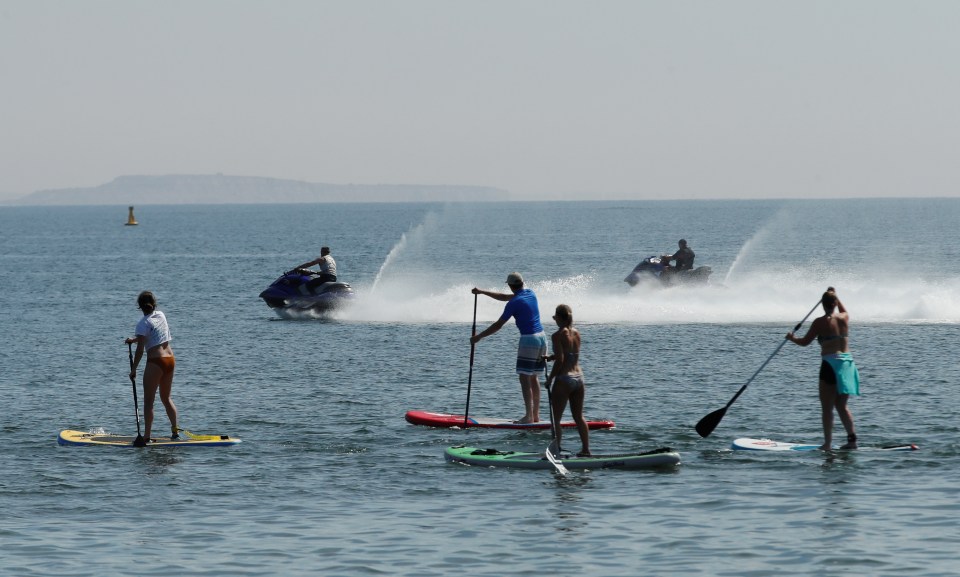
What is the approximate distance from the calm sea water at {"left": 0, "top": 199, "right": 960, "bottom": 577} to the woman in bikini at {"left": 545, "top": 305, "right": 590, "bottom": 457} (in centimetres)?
83

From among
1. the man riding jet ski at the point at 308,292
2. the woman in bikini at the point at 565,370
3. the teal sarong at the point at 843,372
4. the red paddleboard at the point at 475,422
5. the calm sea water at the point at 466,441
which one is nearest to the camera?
the calm sea water at the point at 466,441

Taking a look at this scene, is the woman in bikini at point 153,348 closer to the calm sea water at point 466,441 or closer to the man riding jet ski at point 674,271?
the calm sea water at point 466,441

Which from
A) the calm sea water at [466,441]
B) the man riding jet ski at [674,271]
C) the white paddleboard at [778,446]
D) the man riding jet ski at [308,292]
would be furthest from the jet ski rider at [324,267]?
the white paddleboard at [778,446]

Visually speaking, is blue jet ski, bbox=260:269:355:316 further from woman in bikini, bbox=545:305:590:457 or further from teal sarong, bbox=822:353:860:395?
teal sarong, bbox=822:353:860:395

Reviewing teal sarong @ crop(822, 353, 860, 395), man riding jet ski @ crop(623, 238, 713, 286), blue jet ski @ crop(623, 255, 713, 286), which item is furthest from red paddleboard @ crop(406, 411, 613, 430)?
blue jet ski @ crop(623, 255, 713, 286)

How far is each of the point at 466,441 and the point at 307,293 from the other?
67.5ft

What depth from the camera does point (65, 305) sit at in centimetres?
4888

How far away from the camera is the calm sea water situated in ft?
40.2

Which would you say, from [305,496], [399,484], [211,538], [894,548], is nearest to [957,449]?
[894,548]

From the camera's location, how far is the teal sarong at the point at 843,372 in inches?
625

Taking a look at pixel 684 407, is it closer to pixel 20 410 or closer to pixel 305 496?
pixel 305 496

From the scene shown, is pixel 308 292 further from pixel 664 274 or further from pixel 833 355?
pixel 833 355

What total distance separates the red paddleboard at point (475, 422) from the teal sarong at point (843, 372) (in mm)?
3744

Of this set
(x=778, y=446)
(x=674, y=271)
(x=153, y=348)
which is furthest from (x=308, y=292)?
(x=778, y=446)
